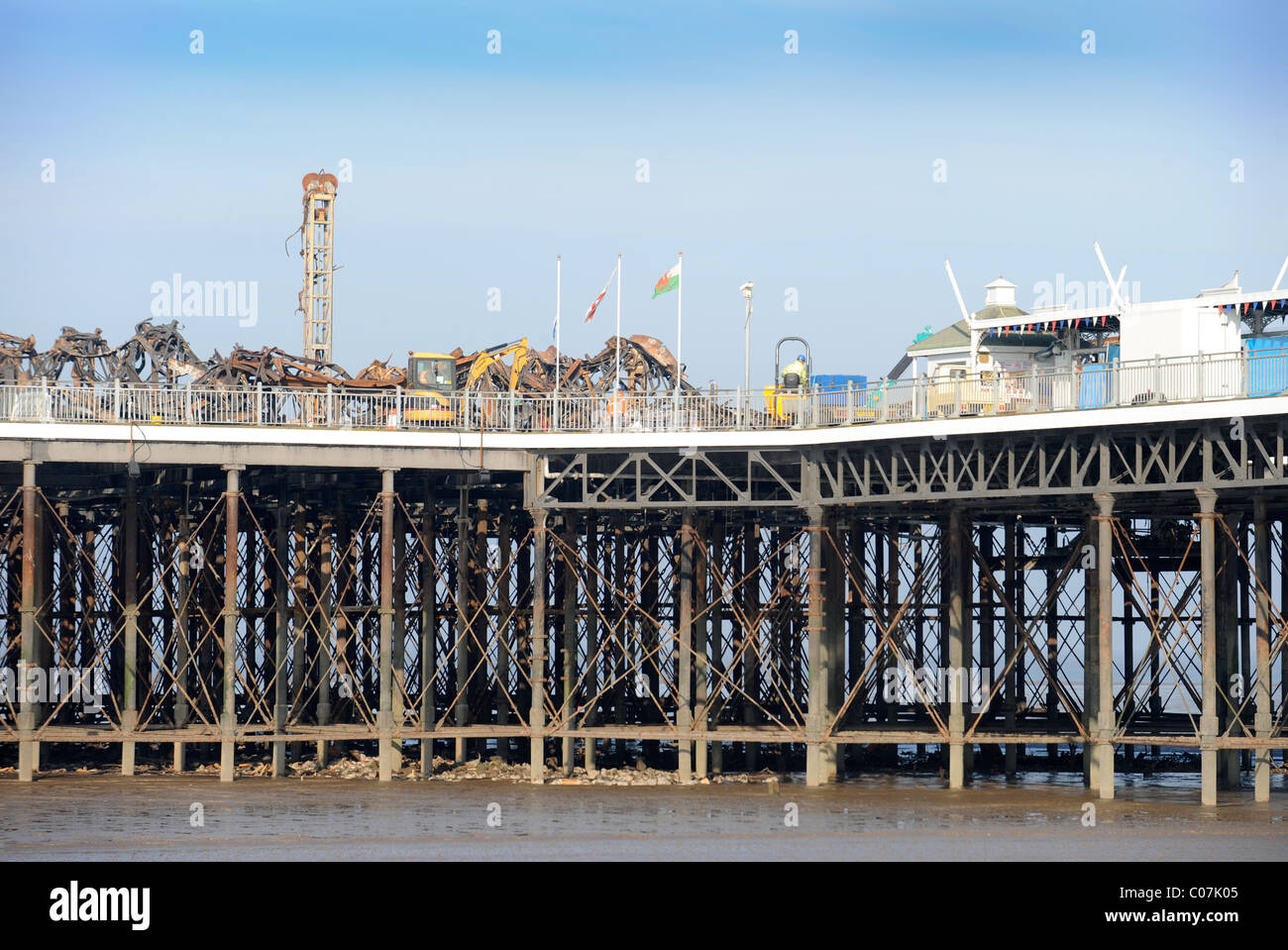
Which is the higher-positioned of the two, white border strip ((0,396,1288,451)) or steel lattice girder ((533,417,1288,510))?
white border strip ((0,396,1288,451))

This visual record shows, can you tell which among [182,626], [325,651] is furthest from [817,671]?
[182,626]

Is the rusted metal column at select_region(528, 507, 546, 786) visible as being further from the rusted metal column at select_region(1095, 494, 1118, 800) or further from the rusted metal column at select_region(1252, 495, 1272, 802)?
the rusted metal column at select_region(1252, 495, 1272, 802)

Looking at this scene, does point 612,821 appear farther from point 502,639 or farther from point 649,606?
point 649,606

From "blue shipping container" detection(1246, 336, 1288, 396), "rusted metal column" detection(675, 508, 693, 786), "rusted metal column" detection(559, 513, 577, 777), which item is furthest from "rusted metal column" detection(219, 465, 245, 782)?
"blue shipping container" detection(1246, 336, 1288, 396)

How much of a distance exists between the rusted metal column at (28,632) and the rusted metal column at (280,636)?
610cm

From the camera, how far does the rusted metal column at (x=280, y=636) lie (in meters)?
55.1

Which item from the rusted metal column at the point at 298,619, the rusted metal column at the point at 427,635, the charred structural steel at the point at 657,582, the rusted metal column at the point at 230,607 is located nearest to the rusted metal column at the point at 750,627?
the charred structural steel at the point at 657,582

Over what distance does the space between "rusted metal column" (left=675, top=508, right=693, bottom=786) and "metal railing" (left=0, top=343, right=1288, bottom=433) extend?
3046 mm

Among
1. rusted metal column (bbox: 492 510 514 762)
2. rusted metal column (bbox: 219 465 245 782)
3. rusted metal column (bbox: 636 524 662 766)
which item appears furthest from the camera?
rusted metal column (bbox: 636 524 662 766)

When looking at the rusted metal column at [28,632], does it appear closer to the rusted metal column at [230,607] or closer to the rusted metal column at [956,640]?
the rusted metal column at [230,607]

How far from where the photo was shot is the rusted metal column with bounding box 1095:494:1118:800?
4916 centimetres

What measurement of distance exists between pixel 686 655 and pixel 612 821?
33.0 ft
